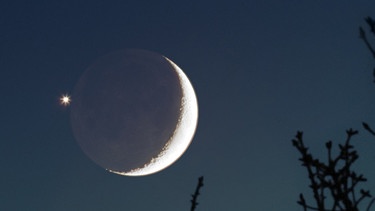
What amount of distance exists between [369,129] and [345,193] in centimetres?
78

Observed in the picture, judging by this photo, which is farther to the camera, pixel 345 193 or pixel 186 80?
pixel 186 80

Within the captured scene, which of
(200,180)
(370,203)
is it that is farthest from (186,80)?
(370,203)

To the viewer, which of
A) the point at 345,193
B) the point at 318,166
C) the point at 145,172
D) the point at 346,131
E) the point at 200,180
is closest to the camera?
the point at 345,193

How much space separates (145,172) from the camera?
22.2 metres

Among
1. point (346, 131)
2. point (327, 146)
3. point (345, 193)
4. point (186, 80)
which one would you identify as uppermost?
point (186, 80)

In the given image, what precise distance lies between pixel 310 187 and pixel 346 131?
Answer: 3.15ft

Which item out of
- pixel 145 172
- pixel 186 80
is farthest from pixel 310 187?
pixel 186 80

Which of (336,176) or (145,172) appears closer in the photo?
(336,176)

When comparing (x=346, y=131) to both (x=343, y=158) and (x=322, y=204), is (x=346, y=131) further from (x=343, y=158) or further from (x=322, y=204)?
(x=322, y=204)

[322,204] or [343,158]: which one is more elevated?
[343,158]

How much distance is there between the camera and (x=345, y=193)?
414 centimetres

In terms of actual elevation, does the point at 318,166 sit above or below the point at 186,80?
below

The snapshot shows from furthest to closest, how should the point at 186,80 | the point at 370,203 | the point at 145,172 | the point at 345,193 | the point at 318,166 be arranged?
1. the point at 186,80
2. the point at 145,172
3. the point at 318,166
4. the point at 345,193
5. the point at 370,203

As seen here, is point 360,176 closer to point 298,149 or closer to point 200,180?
point 298,149
